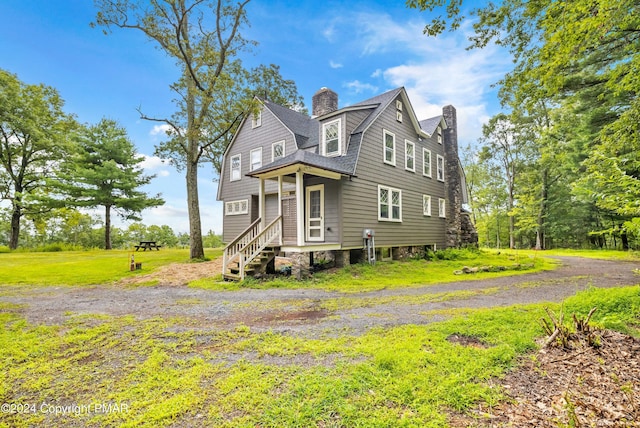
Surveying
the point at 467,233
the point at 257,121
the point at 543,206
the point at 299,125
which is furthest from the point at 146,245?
the point at 543,206

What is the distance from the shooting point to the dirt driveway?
5.00 m

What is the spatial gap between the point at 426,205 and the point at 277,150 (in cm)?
840

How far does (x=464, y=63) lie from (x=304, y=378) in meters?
11.0

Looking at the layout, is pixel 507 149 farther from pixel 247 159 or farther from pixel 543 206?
pixel 247 159

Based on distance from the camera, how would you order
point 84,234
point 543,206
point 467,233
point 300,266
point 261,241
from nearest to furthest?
point 300,266
point 261,241
point 467,233
point 543,206
point 84,234

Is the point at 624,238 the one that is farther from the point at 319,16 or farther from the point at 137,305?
the point at 137,305

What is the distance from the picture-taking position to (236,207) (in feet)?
51.4

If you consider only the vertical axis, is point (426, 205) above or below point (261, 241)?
above

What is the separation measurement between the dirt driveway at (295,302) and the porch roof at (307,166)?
3.91 meters

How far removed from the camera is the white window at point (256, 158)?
15039 mm

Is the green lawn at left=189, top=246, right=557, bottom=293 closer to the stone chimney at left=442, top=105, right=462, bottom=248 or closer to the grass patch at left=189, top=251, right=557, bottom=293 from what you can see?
the grass patch at left=189, top=251, right=557, bottom=293

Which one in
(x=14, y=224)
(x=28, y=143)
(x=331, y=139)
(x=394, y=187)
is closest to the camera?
(x=331, y=139)

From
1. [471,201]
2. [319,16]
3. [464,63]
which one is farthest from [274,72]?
[471,201]

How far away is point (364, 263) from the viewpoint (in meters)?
11.5
